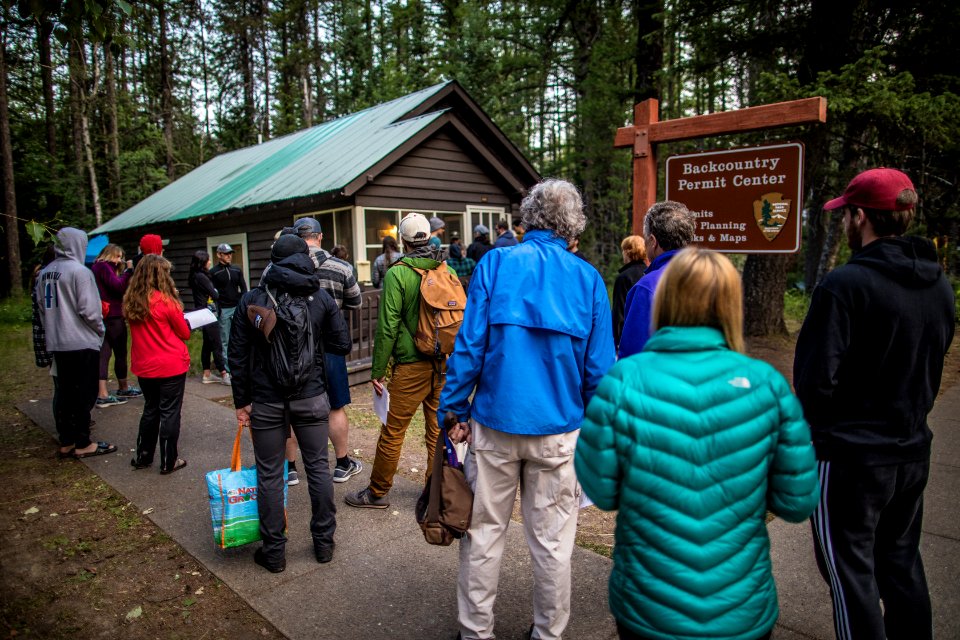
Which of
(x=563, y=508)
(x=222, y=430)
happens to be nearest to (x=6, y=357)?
(x=222, y=430)

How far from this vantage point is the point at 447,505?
2.54 meters

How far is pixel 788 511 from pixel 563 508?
40.7 inches

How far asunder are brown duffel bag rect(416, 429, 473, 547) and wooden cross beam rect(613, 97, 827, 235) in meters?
3.54

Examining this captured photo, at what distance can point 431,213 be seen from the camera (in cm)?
1288

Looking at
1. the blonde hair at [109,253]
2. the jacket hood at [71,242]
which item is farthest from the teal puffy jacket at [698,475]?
the blonde hair at [109,253]

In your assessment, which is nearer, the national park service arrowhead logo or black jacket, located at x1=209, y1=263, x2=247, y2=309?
the national park service arrowhead logo

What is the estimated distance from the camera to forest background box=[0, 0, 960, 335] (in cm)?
779

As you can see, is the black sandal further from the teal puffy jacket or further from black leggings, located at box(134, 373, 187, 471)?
the teal puffy jacket

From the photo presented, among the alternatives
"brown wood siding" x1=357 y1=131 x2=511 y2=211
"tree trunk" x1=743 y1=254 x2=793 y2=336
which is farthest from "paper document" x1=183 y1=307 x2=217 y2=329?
"tree trunk" x1=743 y1=254 x2=793 y2=336

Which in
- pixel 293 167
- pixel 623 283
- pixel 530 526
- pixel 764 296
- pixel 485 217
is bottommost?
pixel 530 526

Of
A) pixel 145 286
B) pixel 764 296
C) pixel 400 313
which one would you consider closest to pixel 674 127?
pixel 400 313

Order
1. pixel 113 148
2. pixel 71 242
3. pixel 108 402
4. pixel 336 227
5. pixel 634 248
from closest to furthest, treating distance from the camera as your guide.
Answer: pixel 634 248 < pixel 71 242 < pixel 108 402 < pixel 336 227 < pixel 113 148

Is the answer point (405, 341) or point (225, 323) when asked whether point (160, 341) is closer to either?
point (405, 341)

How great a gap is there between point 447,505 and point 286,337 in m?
1.45
